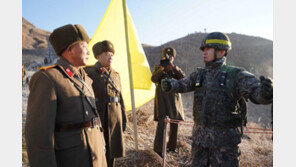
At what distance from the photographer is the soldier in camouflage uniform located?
7.78 feet

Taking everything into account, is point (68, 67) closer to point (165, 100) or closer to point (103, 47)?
point (103, 47)

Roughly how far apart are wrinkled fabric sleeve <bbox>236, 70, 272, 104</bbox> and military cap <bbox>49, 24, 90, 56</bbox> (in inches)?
74.7

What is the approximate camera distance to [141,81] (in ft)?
16.8

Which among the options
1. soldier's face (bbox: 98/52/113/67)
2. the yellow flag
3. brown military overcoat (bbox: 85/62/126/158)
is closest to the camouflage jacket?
brown military overcoat (bbox: 85/62/126/158)

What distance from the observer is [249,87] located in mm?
2164

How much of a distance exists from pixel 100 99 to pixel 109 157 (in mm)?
928

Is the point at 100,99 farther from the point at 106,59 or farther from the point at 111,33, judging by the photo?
the point at 111,33

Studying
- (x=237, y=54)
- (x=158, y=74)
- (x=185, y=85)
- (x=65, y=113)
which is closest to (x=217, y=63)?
(x=185, y=85)

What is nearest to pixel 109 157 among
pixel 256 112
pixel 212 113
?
pixel 212 113

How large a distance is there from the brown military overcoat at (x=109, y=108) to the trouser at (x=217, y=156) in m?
1.21

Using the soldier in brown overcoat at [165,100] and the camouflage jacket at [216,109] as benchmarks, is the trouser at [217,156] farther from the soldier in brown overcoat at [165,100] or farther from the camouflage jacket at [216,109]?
the soldier in brown overcoat at [165,100]

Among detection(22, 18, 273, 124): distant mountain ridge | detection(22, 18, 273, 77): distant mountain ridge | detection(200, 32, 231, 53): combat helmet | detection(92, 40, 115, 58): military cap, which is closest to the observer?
detection(200, 32, 231, 53): combat helmet

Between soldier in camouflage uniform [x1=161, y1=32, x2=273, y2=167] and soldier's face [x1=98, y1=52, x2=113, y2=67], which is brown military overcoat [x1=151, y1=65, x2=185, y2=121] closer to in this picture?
soldier's face [x1=98, y1=52, x2=113, y2=67]

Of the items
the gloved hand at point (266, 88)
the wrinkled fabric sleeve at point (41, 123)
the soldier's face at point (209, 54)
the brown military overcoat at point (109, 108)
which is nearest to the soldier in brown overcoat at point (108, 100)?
the brown military overcoat at point (109, 108)
